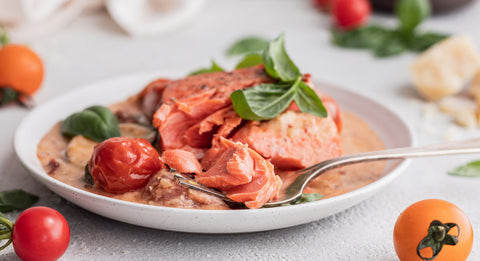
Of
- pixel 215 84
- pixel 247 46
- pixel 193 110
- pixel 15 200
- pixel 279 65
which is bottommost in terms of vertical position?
pixel 15 200

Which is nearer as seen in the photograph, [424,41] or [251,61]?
[251,61]

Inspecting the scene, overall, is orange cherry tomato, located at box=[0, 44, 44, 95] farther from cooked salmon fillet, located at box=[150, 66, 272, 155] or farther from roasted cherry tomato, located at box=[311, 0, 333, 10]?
roasted cherry tomato, located at box=[311, 0, 333, 10]

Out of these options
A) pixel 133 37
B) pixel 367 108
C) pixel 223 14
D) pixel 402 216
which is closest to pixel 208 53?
pixel 133 37

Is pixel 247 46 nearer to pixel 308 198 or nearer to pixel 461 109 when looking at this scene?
pixel 461 109

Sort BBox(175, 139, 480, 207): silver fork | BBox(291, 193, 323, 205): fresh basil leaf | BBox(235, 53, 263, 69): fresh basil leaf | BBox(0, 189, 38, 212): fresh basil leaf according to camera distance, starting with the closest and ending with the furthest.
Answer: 1. BBox(291, 193, 323, 205): fresh basil leaf
2. BBox(175, 139, 480, 207): silver fork
3. BBox(0, 189, 38, 212): fresh basil leaf
4. BBox(235, 53, 263, 69): fresh basil leaf

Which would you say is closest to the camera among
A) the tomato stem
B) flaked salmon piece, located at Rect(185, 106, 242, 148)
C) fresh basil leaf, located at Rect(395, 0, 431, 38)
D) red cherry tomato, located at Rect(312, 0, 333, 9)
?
the tomato stem

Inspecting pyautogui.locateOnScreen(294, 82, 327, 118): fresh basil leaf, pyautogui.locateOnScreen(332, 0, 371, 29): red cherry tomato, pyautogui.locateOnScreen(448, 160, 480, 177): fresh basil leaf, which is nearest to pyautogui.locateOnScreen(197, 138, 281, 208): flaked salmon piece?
pyautogui.locateOnScreen(294, 82, 327, 118): fresh basil leaf

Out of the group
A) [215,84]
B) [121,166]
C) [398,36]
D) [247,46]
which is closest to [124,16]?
[247,46]
